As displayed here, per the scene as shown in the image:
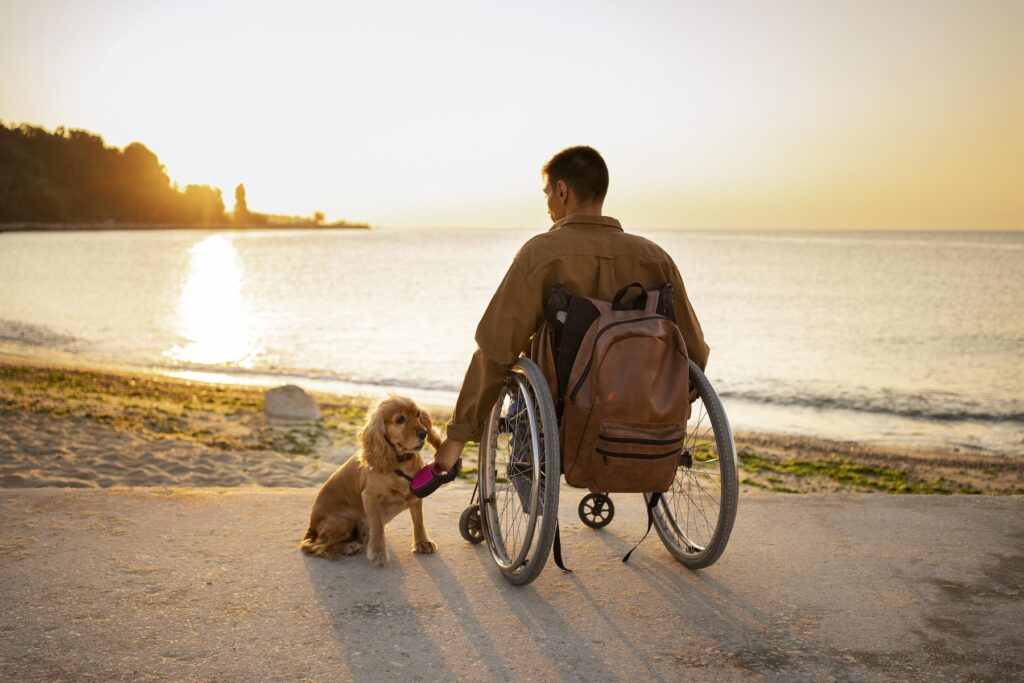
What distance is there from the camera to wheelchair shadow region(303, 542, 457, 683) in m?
2.52

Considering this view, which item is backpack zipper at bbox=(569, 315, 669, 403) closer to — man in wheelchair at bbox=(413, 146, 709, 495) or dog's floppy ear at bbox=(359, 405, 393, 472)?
man in wheelchair at bbox=(413, 146, 709, 495)

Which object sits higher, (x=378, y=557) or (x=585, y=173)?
(x=585, y=173)

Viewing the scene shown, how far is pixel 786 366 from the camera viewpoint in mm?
18188

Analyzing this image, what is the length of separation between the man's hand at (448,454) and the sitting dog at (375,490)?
0.59 ft

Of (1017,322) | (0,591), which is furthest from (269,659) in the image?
(1017,322)

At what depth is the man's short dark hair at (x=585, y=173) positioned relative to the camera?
321 cm

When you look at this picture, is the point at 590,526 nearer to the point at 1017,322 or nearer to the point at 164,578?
the point at 164,578

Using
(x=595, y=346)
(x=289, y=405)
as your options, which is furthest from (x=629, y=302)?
(x=289, y=405)

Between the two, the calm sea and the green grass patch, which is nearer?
the green grass patch

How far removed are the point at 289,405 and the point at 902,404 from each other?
11.0m

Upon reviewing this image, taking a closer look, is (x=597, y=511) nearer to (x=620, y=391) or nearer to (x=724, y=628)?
(x=724, y=628)

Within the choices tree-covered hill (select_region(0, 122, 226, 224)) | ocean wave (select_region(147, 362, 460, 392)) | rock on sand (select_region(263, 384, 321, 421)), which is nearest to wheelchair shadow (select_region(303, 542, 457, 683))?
rock on sand (select_region(263, 384, 321, 421))

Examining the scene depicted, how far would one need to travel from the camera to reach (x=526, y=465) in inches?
131

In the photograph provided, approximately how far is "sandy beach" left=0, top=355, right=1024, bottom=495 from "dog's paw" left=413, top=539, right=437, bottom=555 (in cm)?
239
